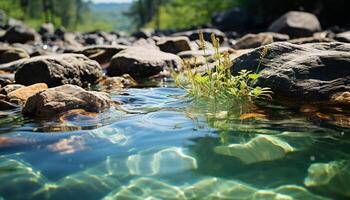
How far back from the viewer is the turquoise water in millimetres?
2648

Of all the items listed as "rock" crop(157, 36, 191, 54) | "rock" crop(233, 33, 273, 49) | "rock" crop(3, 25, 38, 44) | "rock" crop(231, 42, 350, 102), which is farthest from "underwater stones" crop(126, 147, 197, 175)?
"rock" crop(3, 25, 38, 44)

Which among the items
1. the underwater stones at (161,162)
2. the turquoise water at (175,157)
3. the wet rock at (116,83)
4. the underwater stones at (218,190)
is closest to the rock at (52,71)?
the wet rock at (116,83)

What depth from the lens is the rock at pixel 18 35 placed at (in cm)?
1928

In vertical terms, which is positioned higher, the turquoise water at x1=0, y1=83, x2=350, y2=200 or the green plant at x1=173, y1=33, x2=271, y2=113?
the green plant at x1=173, y1=33, x2=271, y2=113

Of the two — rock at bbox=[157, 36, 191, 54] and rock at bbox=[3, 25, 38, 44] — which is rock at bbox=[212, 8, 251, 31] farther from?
rock at bbox=[157, 36, 191, 54]

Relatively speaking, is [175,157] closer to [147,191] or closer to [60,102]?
[147,191]

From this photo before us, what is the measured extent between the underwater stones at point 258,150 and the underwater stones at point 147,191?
2.22 ft

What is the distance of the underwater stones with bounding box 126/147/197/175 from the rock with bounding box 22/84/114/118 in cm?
170

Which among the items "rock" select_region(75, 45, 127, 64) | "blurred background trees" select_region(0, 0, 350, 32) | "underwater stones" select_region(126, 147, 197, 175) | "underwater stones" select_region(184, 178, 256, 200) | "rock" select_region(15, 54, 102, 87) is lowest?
"underwater stones" select_region(184, 178, 256, 200)

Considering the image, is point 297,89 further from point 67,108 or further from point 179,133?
point 67,108

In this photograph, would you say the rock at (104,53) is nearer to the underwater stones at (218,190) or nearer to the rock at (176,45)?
the rock at (176,45)

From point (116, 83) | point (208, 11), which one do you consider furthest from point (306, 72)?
point (208, 11)

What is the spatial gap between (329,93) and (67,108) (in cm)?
308

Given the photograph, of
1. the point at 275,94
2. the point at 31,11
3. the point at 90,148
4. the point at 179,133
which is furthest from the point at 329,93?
the point at 31,11
